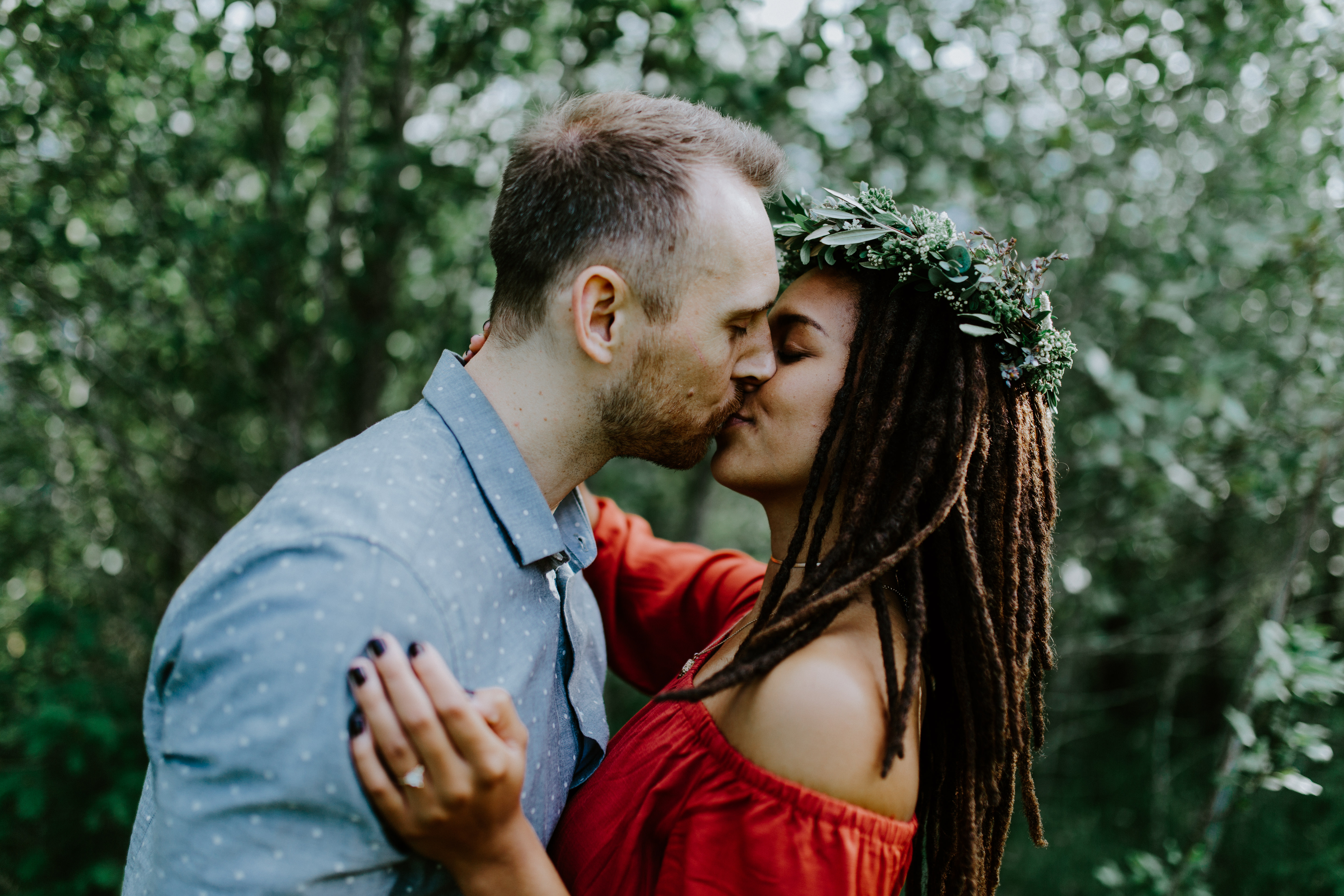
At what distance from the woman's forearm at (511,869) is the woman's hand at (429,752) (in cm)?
4

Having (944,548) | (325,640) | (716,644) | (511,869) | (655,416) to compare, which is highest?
(655,416)

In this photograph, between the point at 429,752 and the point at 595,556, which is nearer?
the point at 429,752

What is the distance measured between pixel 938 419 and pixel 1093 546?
292 cm

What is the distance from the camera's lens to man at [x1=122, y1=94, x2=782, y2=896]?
47.3 inches

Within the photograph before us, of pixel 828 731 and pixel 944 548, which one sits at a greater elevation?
pixel 944 548

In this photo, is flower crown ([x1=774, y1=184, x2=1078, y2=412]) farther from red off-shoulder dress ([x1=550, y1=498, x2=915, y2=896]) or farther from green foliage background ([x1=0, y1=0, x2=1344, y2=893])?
green foliage background ([x1=0, y1=0, x2=1344, y2=893])

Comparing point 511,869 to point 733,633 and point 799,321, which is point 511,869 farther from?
point 799,321

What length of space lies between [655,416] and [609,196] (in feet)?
1.54

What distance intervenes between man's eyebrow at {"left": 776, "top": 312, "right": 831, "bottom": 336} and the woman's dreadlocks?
0.08 metres

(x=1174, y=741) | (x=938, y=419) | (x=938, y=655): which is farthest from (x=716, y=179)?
(x=1174, y=741)

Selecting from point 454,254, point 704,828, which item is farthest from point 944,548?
point 454,254

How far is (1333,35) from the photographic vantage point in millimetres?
3510

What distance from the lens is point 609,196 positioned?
168cm

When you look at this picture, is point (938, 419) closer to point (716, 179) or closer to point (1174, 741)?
point (716, 179)
